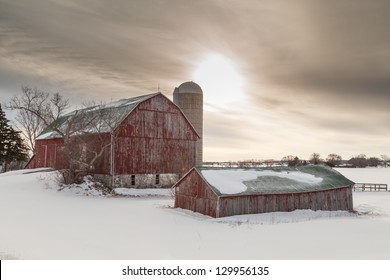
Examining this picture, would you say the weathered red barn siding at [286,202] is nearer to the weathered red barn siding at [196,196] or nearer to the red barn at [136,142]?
the weathered red barn siding at [196,196]

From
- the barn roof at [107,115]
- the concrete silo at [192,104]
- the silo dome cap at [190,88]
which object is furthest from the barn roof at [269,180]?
the silo dome cap at [190,88]

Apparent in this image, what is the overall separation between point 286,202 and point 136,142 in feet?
51.5

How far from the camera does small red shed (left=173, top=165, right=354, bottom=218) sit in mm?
23562

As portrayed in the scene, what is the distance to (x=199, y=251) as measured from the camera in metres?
13.9

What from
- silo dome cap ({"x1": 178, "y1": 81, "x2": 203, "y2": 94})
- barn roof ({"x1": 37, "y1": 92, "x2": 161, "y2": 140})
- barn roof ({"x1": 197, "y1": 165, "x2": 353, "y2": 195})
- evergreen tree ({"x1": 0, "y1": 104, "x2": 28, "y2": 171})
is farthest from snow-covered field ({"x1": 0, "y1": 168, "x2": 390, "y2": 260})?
evergreen tree ({"x1": 0, "y1": 104, "x2": 28, "y2": 171})

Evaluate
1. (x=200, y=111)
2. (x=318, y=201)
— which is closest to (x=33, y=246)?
(x=318, y=201)

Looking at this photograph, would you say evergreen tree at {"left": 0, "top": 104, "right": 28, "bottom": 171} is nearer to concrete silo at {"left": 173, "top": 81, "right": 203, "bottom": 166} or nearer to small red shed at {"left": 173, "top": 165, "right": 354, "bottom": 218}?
concrete silo at {"left": 173, "top": 81, "right": 203, "bottom": 166}

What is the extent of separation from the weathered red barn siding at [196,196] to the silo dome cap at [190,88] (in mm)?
20724

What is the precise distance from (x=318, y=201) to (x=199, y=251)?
1701cm

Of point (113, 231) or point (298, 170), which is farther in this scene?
point (298, 170)

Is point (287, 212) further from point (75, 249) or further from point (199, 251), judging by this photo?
point (75, 249)

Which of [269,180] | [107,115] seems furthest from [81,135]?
[269,180]

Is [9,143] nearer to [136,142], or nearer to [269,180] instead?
[136,142]

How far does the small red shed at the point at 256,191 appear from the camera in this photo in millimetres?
23562
